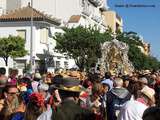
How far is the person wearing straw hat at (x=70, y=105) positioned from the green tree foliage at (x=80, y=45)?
46.2 m

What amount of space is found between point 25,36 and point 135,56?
86.9ft

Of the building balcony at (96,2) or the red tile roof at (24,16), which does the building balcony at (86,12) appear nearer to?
the building balcony at (96,2)

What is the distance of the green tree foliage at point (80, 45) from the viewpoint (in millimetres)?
53406

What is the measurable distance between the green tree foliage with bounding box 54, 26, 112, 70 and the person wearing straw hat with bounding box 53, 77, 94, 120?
46.2 meters

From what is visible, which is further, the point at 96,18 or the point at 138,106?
the point at 96,18

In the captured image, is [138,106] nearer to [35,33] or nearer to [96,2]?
[35,33]

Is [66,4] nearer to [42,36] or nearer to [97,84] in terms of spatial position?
[42,36]

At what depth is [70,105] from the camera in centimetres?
630

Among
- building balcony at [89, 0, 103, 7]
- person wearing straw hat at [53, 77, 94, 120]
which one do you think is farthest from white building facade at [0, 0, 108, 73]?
person wearing straw hat at [53, 77, 94, 120]

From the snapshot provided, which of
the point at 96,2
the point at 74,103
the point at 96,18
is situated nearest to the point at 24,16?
the point at 96,18

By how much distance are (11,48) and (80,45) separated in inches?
351

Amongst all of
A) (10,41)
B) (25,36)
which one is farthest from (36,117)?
(25,36)

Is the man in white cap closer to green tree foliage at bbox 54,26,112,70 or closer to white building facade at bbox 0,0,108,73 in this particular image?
white building facade at bbox 0,0,108,73

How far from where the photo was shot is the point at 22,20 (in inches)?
2138
